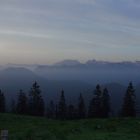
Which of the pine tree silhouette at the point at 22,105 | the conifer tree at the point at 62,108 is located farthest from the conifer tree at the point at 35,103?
the conifer tree at the point at 62,108

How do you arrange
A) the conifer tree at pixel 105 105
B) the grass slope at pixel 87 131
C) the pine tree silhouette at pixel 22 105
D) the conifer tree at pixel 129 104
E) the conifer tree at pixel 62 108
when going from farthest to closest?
1. the conifer tree at pixel 62 108
2. the pine tree silhouette at pixel 22 105
3. the conifer tree at pixel 105 105
4. the conifer tree at pixel 129 104
5. the grass slope at pixel 87 131

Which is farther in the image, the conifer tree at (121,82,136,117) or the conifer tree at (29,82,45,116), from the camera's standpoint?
the conifer tree at (29,82,45,116)

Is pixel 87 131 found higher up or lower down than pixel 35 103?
higher up

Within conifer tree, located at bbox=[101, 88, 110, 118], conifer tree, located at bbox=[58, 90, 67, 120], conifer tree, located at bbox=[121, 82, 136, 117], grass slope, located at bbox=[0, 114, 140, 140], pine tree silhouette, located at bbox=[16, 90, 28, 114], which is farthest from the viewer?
conifer tree, located at bbox=[58, 90, 67, 120]

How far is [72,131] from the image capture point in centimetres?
3553

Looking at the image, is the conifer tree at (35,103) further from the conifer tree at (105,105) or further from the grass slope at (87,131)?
the grass slope at (87,131)

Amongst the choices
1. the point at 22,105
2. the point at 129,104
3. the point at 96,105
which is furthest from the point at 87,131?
the point at 22,105

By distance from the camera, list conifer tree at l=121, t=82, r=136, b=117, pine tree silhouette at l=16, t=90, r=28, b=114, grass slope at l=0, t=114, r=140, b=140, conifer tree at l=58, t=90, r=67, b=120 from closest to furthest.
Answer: grass slope at l=0, t=114, r=140, b=140 → conifer tree at l=121, t=82, r=136, b=117 → pine tree silhouette at l=16, t=90, r=28, b=114 → conifer tree at l=58, t=90, r=67, b=120

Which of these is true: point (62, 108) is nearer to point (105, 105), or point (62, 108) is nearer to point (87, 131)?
point (105, 105)

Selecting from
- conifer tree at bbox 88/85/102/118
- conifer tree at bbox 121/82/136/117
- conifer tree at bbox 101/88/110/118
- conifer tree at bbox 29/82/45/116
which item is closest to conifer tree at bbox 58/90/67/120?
conifer tree at bbox 29/82/45/116

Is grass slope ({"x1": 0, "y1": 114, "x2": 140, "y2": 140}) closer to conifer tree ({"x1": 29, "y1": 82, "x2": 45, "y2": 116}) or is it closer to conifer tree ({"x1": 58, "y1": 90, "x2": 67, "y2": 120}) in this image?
conifer tree ({"x1": 29, "y1": 82, "x2": 45, "y2": 116})

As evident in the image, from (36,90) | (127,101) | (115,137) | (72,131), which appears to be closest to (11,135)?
(72,131)

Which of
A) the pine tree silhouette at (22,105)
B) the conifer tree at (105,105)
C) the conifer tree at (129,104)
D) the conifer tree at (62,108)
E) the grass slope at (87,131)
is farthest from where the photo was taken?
the conifer tree at (62,108)

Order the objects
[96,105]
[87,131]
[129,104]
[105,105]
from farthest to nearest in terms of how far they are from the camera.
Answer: [96,105], [105,105], [129,104], [87,131]
